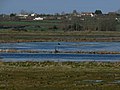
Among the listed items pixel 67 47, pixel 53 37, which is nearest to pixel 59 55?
pixel 67 47

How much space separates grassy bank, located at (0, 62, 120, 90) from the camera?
32.6 m

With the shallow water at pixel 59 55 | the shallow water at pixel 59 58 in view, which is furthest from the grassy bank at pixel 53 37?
the shallow water at pixel 59 58

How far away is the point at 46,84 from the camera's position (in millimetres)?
33688

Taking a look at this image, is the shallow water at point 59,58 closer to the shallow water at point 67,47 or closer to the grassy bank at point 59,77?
the grassy bank at point 59,77

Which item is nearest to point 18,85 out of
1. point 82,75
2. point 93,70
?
point 82,75

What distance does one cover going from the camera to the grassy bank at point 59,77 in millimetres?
32562

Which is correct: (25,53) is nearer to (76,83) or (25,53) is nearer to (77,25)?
(76,83)

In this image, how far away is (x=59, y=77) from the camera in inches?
1515

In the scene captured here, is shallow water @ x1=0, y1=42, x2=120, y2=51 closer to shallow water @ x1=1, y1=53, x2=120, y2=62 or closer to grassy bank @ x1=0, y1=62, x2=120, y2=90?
shallow water @ x1=1, y1=53, x2=120, y2=62

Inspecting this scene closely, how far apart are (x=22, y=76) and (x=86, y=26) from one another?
143291 mm

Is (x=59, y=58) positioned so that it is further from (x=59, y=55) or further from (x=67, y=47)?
Answer: (x=67, y=47)

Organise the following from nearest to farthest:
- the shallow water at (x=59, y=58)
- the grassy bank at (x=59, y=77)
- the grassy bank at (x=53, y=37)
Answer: the grassy bank at (x=59, y=77) < the shallow water at (x=59, y=58) < the grassy bank at (x=53, y=37)

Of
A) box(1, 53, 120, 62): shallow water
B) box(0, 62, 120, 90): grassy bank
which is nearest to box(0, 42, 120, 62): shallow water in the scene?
box(1, 53, 120, 62): shallow water

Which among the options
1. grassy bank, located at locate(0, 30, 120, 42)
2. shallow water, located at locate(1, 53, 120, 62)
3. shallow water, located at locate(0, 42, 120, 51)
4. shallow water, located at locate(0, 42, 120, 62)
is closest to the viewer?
shallow water, located at locate(1, 53, 120, 62)
